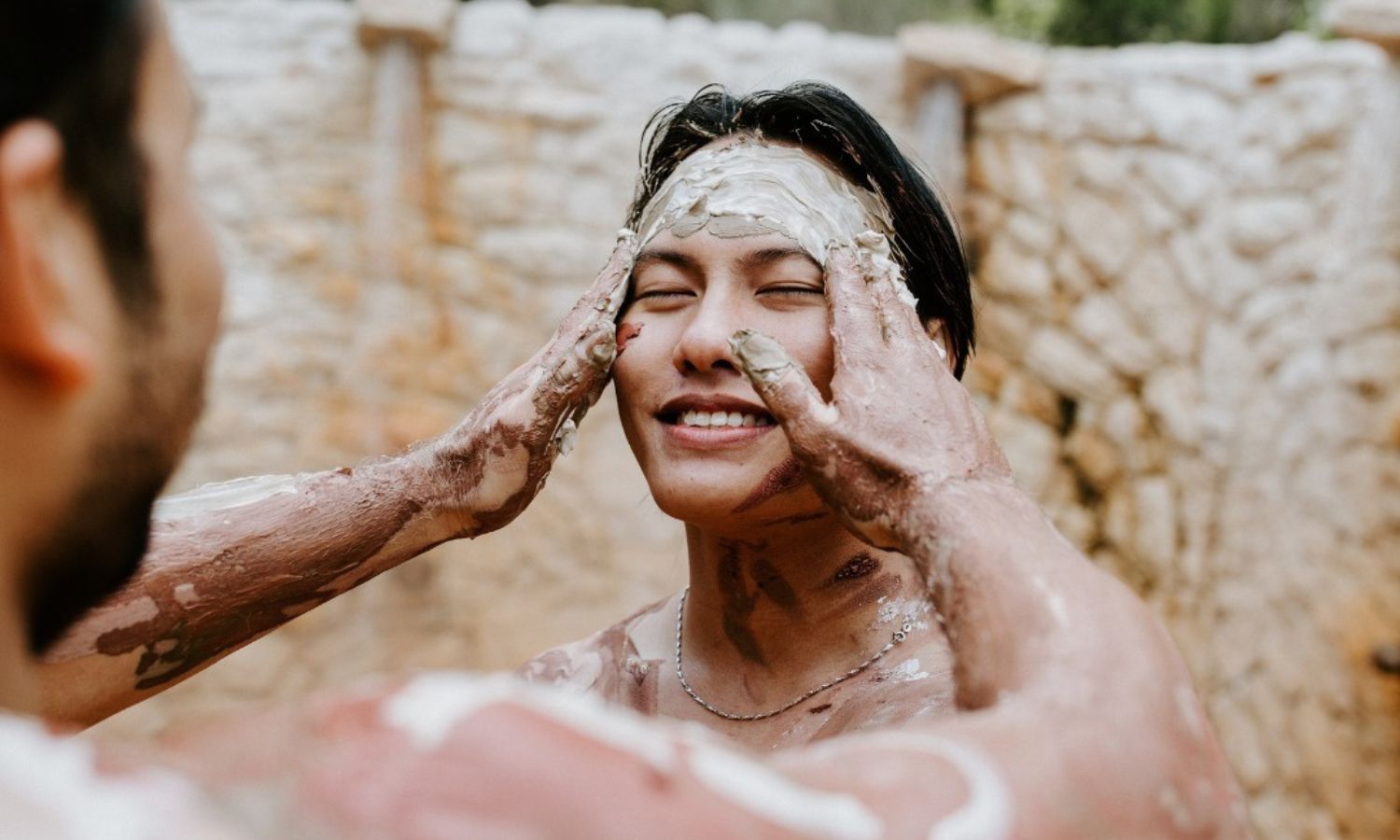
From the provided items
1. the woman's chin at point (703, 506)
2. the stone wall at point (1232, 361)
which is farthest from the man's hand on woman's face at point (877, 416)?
the stone wall at point (1232, 361)

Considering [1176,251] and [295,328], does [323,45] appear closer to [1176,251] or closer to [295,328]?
[295,328]

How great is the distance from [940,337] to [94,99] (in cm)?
155

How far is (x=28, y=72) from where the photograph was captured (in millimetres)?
905

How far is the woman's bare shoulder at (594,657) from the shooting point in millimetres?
2172

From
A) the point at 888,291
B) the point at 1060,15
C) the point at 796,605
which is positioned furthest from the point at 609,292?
the point at 1060,15

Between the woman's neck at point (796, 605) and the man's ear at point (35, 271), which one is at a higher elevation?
the man's ear at point (35, 271)

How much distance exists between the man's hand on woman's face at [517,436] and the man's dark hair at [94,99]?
97cm

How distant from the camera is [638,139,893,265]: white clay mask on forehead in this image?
1962 millimetres

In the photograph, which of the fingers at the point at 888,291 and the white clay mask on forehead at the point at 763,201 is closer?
the fingers at the point at 888,291

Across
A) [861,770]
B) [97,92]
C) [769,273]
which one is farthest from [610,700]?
[97,92]

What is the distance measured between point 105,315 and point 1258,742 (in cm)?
419

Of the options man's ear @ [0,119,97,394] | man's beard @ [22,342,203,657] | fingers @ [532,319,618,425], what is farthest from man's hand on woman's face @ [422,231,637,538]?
man's ear @ [0,119,97,394]

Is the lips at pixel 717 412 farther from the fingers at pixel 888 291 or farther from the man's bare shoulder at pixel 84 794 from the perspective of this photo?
the man's bare shoulder at pixel 84 794

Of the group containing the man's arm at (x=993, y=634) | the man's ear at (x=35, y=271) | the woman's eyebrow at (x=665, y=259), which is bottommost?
the man's arm at (x=993, y=634)
